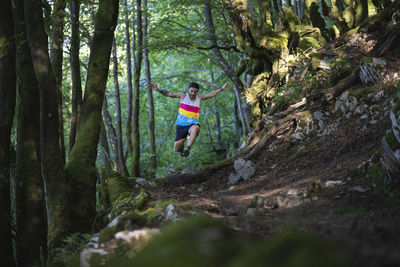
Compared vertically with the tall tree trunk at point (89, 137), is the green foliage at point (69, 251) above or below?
below

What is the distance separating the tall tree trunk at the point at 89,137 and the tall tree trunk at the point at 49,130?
0.28 meters

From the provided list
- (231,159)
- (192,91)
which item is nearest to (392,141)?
(231,159)

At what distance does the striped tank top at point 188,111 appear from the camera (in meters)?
10.2

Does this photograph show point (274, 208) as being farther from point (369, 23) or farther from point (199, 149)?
point (199, 149)

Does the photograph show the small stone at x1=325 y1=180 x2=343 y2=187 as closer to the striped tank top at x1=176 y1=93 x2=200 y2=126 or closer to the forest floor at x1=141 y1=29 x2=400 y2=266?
the forest floor at x1=141 y1=29 x2=400 y2=266

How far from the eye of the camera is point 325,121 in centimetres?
893

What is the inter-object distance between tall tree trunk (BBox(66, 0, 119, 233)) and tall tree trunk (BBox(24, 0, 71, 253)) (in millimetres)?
285

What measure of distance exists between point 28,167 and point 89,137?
63.5 inches

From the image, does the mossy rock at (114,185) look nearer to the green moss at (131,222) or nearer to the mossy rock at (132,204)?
the mossy rock at (132,204)

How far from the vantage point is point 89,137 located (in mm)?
6715

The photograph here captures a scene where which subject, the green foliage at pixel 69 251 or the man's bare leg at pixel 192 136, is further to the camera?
the man's bare leg at pixel 192 136

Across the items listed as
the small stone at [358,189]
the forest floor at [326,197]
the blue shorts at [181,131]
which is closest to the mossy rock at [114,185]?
the forest floor at [326,197]

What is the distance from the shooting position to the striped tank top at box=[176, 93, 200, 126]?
1024 cm

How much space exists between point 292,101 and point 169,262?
9646 millimetres
